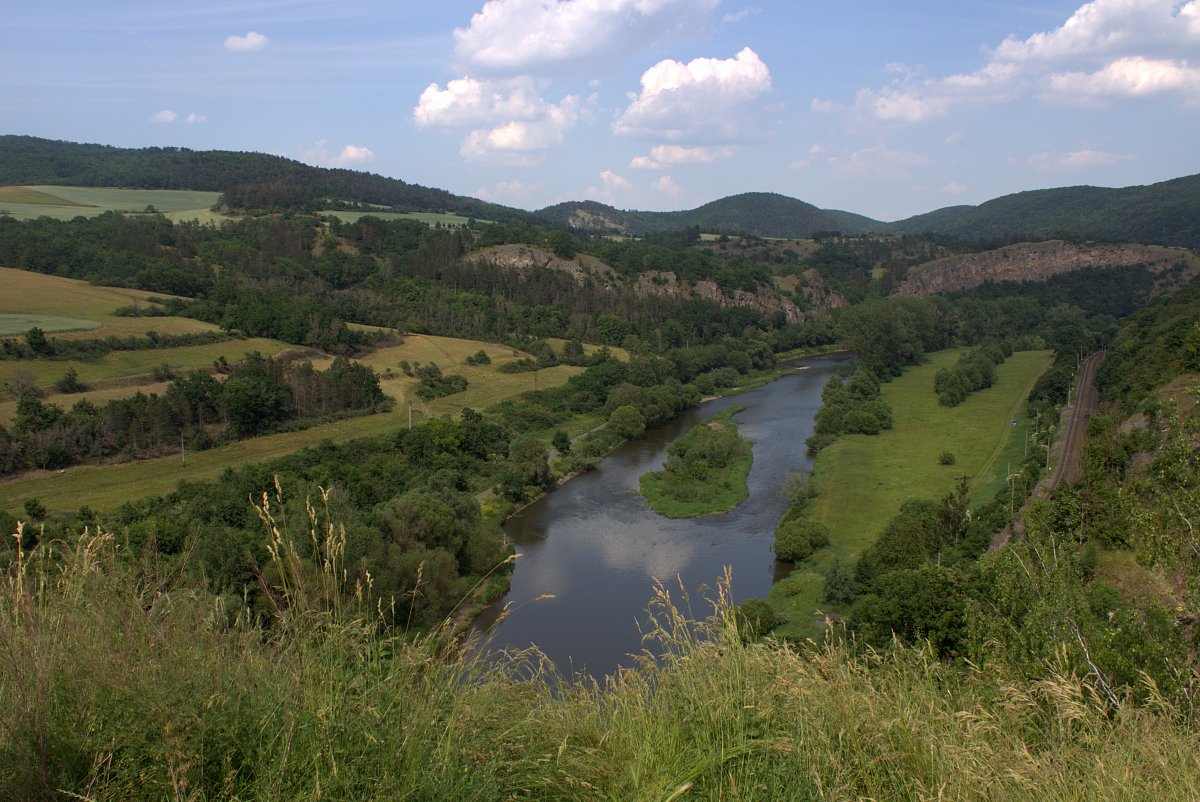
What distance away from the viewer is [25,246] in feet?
201

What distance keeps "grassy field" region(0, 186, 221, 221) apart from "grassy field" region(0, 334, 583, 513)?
4586 centimetres

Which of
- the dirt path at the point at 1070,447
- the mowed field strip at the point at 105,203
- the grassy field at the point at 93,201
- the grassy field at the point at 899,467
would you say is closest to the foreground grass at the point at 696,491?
the grassy field at the point at 899,467

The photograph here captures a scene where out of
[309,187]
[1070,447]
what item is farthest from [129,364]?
[309,187]

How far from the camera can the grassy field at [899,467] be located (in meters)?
24.9

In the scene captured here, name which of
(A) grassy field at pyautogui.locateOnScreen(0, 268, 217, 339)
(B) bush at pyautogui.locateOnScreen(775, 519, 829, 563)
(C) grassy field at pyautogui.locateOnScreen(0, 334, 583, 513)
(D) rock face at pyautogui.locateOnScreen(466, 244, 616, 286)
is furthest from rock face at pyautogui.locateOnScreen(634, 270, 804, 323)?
(B) bush at pyautogui.locateOnScreen(775, 519, 829, 563)

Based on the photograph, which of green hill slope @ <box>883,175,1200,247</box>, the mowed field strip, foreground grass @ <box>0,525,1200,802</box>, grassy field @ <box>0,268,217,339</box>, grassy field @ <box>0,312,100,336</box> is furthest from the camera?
green hill slope @ <box>883,175,1200,247</box>

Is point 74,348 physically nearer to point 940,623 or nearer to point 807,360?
point 940,623

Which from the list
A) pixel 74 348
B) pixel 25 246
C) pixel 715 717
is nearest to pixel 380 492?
pixel 74 348

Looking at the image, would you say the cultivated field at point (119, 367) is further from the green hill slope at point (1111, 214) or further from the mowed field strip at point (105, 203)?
the green hill slope at point (1111, 214)

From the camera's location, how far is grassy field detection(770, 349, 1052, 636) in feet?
81.8

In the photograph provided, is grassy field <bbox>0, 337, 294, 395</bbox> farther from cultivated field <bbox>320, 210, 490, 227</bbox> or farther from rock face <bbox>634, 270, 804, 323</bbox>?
cultivated field <bbox>320, 210, 490, 227</bbox>

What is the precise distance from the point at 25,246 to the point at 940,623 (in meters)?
70.8

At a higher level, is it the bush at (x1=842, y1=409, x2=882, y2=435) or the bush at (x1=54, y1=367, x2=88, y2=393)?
the bush at (x1=54, y1=367, x2=88, y2=393)

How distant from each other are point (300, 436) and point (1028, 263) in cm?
10618
